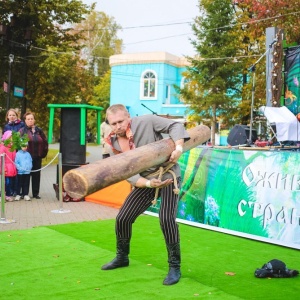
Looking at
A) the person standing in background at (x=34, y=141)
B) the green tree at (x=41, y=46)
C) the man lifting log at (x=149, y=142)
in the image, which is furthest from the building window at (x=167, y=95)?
the man lifting log at (x=149, y=142)

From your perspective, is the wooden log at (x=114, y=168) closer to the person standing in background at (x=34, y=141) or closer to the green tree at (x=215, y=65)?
the person standing in background at (x=34, y=141)

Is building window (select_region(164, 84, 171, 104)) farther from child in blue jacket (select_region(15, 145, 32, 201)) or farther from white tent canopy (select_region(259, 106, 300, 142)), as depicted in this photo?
child in blue jacket (select_region(15, 145, 32, 201))

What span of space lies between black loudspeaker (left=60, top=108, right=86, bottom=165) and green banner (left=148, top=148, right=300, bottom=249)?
3.45 meters

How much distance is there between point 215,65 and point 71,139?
18.8 m

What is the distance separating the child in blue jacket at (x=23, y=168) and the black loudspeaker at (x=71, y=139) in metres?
0.99

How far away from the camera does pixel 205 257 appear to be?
6098 millimetres

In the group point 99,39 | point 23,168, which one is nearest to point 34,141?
point 23,168

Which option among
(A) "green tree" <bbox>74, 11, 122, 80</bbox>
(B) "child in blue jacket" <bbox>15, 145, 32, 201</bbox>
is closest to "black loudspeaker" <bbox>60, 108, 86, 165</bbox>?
(B) "child in blue jacket" <bbox>15, 145, 32, 201</bbox>

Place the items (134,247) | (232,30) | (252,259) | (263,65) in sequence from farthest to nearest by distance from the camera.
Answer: (232,30) < (263,65) < (134,247) < (252,259)

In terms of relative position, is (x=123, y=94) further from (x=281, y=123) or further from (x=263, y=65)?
(x=281, y=123)

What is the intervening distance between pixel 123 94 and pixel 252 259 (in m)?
38.5

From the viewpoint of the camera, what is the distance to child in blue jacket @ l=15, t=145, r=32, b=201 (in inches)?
418

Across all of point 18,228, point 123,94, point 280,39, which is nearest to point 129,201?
point 18,228

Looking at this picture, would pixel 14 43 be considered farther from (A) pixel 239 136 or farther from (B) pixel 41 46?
(A) pixel 239 136
